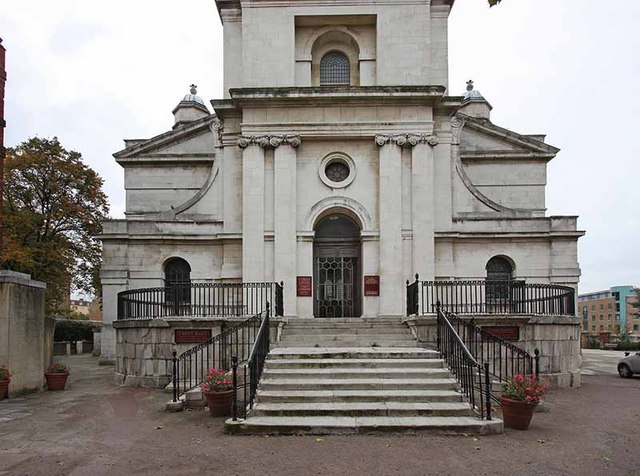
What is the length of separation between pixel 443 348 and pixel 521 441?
410 cm

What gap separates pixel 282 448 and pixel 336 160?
1389 cm

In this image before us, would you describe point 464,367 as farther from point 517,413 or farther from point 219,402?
point 219,402

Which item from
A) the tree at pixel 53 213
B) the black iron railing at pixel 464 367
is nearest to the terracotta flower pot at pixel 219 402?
the black iron railing at pixel 464 367

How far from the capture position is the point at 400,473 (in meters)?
7.77

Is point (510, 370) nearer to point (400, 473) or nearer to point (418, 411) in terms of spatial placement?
point (418, 411)

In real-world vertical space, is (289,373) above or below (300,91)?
below

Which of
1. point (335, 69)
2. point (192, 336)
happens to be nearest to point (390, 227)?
point (335, 69)

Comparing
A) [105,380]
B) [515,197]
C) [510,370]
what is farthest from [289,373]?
[515,197]

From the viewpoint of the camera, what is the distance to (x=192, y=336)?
15727mm

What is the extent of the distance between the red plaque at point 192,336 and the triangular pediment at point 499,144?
16.9m

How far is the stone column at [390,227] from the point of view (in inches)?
790

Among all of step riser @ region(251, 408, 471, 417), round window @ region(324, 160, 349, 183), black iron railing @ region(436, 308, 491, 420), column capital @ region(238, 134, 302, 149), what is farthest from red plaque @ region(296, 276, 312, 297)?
step riser @ region(251, 408, 471, 417)

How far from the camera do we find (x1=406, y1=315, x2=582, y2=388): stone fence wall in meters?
15.2

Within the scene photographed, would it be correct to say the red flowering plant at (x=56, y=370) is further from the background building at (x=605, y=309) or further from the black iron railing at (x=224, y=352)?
the background building at (x=605, y=309)
